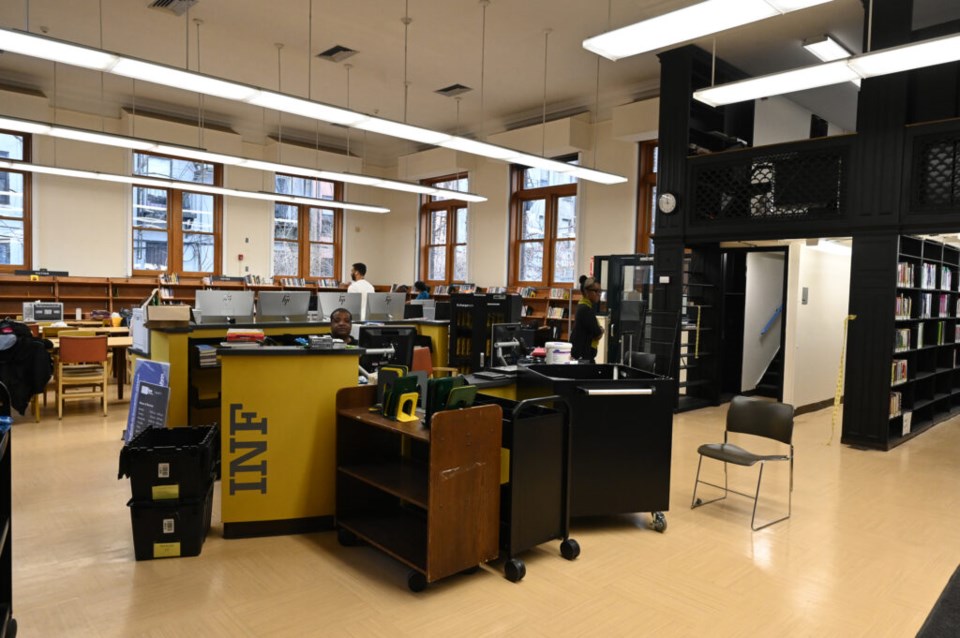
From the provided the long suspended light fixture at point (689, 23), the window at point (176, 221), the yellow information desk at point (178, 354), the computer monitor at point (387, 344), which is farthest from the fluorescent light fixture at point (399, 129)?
the window at point (176, 221)

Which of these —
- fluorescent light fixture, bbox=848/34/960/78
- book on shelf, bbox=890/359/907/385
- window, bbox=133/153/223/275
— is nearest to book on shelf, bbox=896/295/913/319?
book on shelf, bbox=890/359/907/385

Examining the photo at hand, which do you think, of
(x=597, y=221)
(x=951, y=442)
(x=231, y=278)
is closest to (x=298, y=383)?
(x=951, y=442)

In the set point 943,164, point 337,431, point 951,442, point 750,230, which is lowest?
point 951,442

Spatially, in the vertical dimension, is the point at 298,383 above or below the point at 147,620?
above

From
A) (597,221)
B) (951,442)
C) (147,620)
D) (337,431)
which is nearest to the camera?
(147,620)

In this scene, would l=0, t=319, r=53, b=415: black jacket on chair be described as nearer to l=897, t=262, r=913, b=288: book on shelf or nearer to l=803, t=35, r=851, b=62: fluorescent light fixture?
l=803, t=35, r=851, b=62: fluorescent light fixture

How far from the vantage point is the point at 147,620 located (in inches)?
105

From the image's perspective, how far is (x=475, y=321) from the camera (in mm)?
6398

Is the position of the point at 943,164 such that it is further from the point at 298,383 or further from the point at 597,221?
the point at 298,383

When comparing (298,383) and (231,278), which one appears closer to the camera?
(298,383)

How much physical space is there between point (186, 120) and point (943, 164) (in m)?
11.9

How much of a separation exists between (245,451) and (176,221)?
393 inches

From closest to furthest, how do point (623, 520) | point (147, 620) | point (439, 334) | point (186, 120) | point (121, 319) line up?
point (147, 620) → point (623, 520) → point (439, 334) → point (121, 319) → point (186, 120)

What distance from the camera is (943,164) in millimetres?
5652
